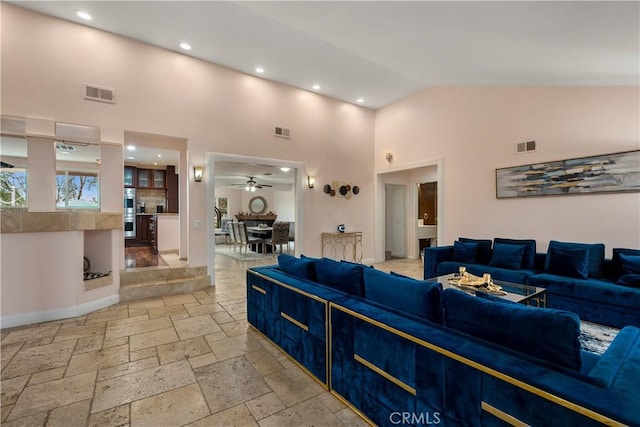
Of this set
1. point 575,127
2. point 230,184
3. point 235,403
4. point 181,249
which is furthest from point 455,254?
point 230,184

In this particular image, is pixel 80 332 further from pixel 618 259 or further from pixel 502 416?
pixel 618 259

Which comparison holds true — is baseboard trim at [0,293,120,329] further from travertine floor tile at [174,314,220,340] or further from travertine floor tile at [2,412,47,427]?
travertine floor tile at [2,412,47,427]

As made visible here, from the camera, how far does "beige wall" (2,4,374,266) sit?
3836 millimetres

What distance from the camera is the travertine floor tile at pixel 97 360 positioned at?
2.43m

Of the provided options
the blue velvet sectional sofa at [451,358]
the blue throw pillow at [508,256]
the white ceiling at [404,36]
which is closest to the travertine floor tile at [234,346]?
the blue velvet sectional sofa at [451,358]

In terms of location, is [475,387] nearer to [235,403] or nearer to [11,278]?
[235,403]

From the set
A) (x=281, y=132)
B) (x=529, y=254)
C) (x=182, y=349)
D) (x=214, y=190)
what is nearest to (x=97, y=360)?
(x=182, y=349)

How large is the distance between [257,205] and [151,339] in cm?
1079

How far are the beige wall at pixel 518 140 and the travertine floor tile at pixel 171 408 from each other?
5124mm

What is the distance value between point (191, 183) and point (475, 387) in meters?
4.91

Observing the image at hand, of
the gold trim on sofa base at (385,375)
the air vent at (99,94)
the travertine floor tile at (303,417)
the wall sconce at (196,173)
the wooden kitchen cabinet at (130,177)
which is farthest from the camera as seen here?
the wooden kitchen cabinet at (130,177)

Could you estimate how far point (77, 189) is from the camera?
164 inches

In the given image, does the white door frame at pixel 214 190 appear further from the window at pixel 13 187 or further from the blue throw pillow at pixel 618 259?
the blue throw pillow at pixel 618 259

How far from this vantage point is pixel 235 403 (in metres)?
1.98
